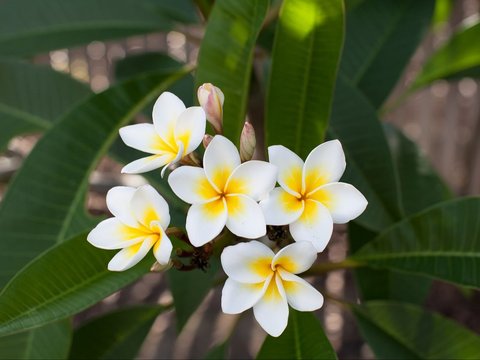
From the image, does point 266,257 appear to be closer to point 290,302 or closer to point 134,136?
point 290,302

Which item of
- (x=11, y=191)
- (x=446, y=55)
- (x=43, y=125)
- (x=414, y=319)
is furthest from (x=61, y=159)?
(x=446, y=55)

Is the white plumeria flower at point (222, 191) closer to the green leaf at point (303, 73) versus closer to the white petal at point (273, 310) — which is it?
the white petal at point (273, 310)

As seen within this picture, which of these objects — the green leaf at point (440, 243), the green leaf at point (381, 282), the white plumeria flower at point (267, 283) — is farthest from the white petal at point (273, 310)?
the green leaf at point (381, 282)

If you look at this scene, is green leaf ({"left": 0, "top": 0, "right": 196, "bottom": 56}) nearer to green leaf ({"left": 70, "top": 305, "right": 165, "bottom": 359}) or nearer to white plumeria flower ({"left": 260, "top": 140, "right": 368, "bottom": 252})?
green leaf ({"left": 70, "top": 305, "right": 165, "bottom": 359})

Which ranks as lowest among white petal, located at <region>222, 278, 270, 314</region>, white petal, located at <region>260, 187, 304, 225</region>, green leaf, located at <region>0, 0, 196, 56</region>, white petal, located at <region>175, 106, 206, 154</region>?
white petal, located at <region>222, 278, 270, 314</region>

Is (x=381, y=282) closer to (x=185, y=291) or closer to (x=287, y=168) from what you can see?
(x=185, y=291)

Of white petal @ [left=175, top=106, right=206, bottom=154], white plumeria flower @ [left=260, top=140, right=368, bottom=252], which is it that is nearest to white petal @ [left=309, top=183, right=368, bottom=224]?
white plumeria flower @ [left=260, top=140, right=368, bottom=252]
